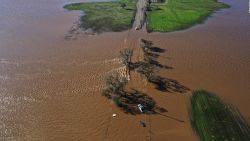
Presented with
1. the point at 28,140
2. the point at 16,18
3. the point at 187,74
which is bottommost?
the point at 28,140

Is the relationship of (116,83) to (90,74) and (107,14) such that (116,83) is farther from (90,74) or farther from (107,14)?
(107,14)

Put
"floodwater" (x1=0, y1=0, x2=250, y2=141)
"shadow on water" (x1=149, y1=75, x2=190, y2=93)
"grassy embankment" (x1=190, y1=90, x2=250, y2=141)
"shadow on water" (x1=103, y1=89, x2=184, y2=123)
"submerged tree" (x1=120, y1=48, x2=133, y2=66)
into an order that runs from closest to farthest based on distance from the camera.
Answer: "grassy embankment" (x1=190, y1=90, x2=250, y2=141)
"floodwater" (x1=0, y1=0, x2=250, y2=141)
"shadow on water" (x1=103, y1=89, x2=184, y2=123)
"shadow on water" (x1=149, y1=75, x2=190, y2=93)
"submerged tree" (x1=120, y1=48, x2=133, y2=66)

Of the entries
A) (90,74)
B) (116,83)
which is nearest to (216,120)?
(116,83)

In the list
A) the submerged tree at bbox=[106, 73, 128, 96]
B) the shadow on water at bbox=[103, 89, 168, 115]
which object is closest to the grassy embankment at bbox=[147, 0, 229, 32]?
the submerged tree at bbox=[106, 73, 128, 96]

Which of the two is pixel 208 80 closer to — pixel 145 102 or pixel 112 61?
pixel 145 102

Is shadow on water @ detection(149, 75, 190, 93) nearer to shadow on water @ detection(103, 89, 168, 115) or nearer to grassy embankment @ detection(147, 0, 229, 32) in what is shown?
shadow on water @ detection(103, 89, 168, 115)

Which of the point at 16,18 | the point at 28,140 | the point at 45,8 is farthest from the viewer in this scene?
the point at 45,8

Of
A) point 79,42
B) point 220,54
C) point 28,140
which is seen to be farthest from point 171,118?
point 79,42
